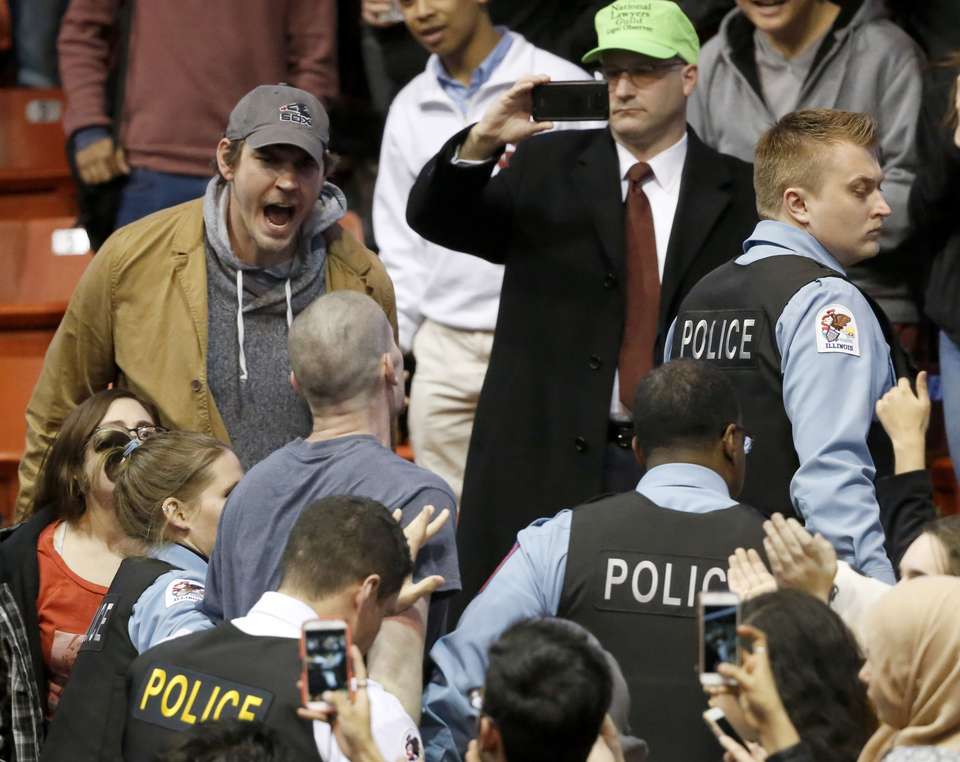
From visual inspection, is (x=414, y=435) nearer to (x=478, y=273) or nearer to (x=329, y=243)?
(x=478, y=273)

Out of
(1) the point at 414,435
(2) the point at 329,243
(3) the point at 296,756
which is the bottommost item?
(1) the point at 414,435

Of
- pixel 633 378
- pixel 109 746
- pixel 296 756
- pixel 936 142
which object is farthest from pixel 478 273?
pixel 296 756

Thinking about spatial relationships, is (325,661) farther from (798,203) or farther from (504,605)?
(798,203)

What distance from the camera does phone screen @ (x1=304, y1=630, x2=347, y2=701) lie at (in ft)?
8.96

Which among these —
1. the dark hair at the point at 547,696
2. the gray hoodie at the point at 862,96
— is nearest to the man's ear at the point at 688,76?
the gray hoodie at the point at 862,96

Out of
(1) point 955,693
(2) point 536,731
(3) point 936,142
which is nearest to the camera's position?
(2) point 536,731

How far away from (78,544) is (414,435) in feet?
5.88

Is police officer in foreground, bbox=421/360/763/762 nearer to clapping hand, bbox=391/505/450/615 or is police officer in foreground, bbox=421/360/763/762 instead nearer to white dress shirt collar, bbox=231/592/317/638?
clapping hand, bbox=391/505/450/615

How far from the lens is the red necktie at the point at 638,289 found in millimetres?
4887

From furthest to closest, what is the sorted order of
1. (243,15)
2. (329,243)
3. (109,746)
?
1. (243,15)
2. (329,243)
3. (109,746)

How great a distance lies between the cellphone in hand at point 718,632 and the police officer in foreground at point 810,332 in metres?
1.06

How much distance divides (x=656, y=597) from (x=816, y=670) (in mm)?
560

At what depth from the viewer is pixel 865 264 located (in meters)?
5.68

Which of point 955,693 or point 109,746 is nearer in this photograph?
point 955,693
